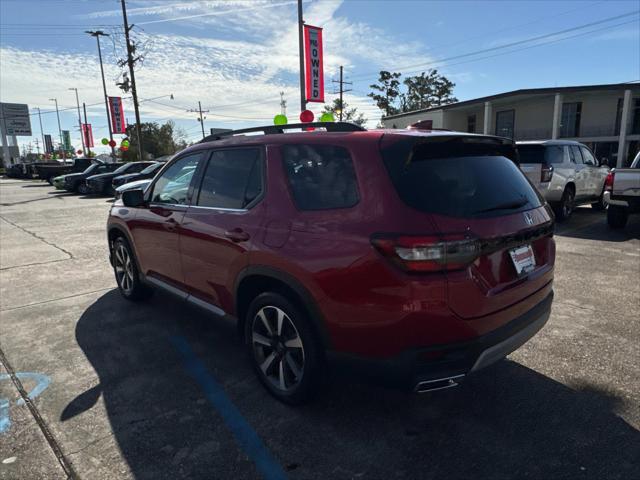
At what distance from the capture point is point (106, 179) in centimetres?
2030

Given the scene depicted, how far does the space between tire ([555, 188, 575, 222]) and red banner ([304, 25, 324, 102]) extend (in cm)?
1082

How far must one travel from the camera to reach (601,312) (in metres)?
4.41

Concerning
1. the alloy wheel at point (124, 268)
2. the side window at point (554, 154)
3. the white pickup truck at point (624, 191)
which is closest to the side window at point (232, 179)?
the alloy wheel at point (124, 268)

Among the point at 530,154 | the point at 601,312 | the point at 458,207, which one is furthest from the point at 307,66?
the point at 458,207

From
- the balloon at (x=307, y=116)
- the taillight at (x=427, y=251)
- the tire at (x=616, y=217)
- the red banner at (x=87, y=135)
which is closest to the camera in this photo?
the taillight at (x=427, y=251)

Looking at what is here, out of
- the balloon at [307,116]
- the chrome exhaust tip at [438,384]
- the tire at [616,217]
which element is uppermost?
the balloon at [307,116]

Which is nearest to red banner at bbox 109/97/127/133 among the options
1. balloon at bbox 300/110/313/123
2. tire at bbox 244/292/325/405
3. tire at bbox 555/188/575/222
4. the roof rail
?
balloon at bbox 300/110/313/123

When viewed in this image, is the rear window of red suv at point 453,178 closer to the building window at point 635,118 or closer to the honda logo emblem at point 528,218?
the honda logo emblem at point 528,218

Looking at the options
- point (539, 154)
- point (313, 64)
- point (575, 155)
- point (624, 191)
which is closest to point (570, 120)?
point (313, 64)

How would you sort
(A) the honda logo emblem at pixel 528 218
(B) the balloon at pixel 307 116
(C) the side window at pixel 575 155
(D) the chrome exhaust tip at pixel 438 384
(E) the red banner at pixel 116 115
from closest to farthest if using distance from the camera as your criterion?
(D) the chrome exhaust tip at pixel 438 384 → (A) the honda logo emblem at pixel 528 218 → (C) the side window at pixel 575 155 → (B) the balloon at pixel 307 116 → (E) the red banner at pixel 116 115

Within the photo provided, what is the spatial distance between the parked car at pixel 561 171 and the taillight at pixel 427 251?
7.30 metres

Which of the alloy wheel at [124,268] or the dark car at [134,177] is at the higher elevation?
the dark car at [134,177]

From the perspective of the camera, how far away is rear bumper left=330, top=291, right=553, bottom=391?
7.20 ft

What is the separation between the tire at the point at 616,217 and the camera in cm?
877
